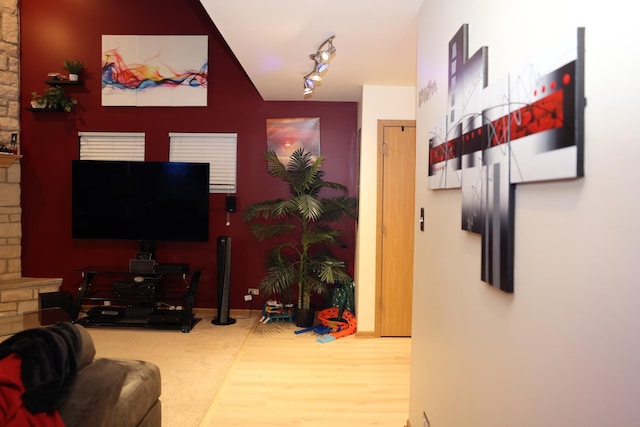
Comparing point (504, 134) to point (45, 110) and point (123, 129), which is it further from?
point (45, 110)

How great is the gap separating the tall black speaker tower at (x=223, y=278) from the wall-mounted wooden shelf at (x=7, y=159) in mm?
2390

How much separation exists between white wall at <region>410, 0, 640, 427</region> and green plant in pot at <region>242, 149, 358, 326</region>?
2.61 m

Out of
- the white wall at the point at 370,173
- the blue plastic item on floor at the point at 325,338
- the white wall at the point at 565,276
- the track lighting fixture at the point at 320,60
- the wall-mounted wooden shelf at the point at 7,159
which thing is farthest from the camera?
the wall-mounted wooden shelf at the point at 7,159

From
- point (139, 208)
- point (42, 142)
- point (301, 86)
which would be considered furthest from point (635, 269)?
point (42, 142)

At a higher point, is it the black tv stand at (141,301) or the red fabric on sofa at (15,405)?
the red fabric on sofa at (15,405)

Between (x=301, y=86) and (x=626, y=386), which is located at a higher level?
(x=301, y=86)

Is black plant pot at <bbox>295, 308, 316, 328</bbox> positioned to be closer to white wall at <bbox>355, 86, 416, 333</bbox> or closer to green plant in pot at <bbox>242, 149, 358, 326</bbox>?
green plant in pot at <bbox>242, 149, 358, 326</bbox>

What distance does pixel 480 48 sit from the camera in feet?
4.87

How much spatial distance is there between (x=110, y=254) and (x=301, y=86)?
2.95m

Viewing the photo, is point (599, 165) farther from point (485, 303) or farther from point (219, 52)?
point (219, 52)

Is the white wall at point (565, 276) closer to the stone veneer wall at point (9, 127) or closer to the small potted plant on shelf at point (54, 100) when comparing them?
the small potted plant on shelf at point (54, 100)

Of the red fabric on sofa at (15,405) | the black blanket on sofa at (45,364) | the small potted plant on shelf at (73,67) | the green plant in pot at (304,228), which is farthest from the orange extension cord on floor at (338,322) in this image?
the small potted plant on shelf at (73,67)

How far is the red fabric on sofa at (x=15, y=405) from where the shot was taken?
1.19 meters

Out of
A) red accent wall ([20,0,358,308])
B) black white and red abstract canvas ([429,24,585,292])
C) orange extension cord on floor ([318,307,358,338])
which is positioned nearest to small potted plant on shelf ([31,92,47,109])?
red accent wall ([20,0,358,308])
